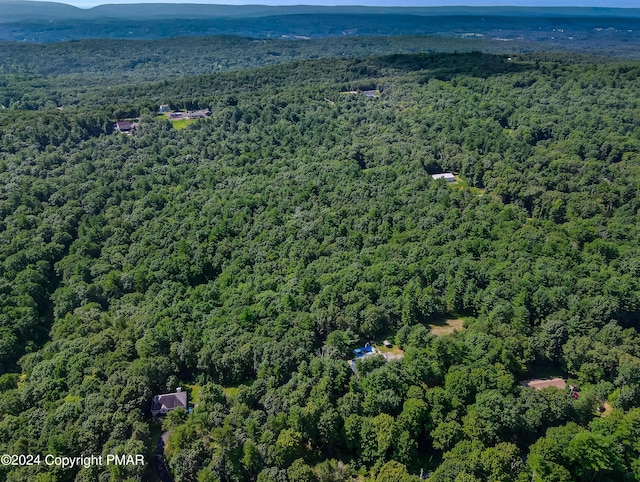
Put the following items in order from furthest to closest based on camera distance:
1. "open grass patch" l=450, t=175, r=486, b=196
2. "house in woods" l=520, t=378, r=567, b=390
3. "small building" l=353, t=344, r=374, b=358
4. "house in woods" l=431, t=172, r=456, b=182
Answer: "house in woods" l=431, t=172, r=456, b=182, "open grass patch" l=450, t=175, r=486, b=196, "small building" l=353, t=344, r=374, b=358, "house in woods" l=520, t=378, r=567, b=390

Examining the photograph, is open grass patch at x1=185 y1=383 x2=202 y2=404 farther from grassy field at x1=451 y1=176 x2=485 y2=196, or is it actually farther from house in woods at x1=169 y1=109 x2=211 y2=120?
house in woods at x1=169 y1=109 x2=211 y2=120

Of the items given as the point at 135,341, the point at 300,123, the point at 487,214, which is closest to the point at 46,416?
the point at 135,341

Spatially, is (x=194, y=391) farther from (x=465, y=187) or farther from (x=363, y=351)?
(x=465, y=187)

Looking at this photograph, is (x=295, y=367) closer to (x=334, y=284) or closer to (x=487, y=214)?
(x=334, y=284)

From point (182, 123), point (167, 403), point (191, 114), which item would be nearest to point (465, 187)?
point (167, 403)
